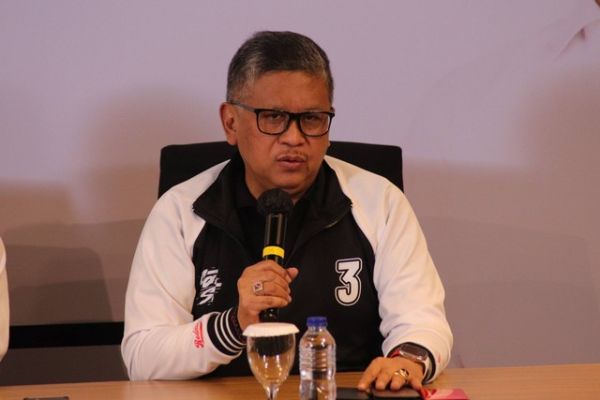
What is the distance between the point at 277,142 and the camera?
7.57 ft

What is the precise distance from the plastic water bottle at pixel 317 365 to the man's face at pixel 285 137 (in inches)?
22.6

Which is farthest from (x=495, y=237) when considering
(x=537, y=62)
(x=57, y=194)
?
(x=57, y=194)

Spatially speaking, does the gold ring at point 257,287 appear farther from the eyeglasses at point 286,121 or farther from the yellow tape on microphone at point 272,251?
the eyeglasses at point 286,121

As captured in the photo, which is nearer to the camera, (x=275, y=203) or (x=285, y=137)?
(x=275, y=203)

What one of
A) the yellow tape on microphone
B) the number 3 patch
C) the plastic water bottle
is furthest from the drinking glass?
the number 3 patch

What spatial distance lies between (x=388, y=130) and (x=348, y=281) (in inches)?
41.4

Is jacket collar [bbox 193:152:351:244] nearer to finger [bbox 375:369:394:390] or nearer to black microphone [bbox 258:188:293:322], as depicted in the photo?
black microphone [bbox 258:188:293:322]

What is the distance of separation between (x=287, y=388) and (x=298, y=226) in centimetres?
54

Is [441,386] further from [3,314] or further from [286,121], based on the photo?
[3,314]

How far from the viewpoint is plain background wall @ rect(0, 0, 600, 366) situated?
321cm

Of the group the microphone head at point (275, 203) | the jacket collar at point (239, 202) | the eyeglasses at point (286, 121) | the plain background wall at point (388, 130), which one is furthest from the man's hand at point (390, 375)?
the plain background wall at point (388, 130)

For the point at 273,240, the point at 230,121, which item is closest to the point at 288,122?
the point at 230,121

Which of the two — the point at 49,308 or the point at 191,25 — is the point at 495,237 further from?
the point at 49,308

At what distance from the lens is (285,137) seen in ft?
7.52
